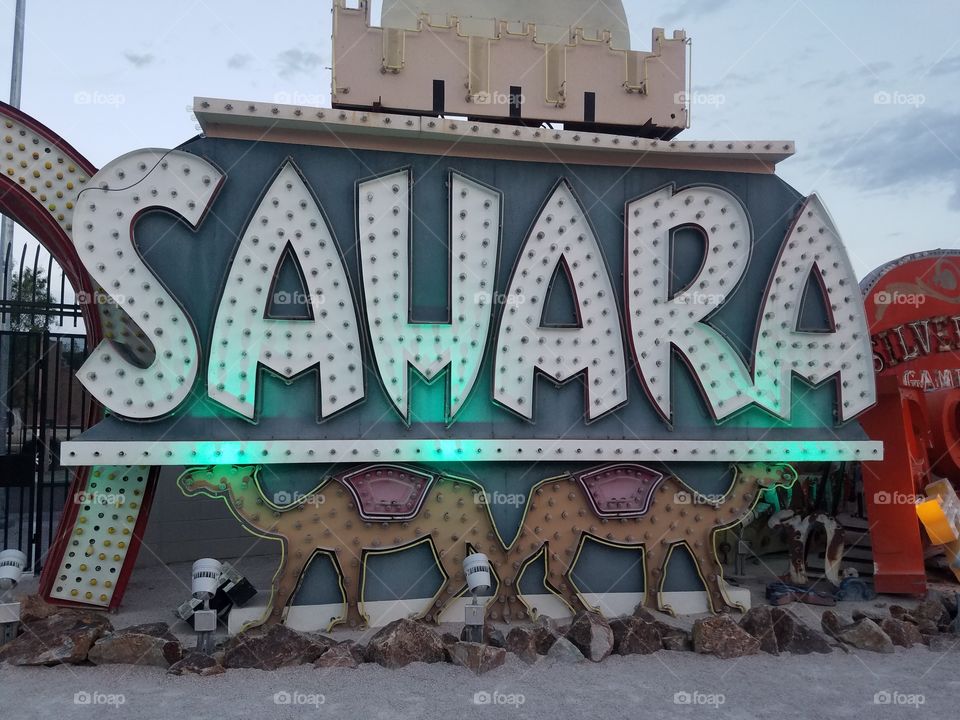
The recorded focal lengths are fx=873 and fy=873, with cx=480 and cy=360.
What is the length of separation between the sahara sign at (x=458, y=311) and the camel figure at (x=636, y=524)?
30 cm

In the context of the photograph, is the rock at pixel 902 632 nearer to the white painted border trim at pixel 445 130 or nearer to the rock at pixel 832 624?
the rock at pixel 832 624

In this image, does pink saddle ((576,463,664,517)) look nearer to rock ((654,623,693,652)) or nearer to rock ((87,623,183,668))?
rock ((654,623,693,652))

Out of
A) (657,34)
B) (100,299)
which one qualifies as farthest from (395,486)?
(657,34)

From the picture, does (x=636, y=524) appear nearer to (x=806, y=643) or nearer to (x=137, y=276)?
(x=806, y=643)

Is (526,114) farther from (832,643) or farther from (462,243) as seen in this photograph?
(832,643)

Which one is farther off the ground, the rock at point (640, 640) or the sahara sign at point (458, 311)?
the sahara sign at point (458, 311)

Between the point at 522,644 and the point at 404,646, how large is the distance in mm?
923

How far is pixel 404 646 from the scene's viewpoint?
6.59 metres

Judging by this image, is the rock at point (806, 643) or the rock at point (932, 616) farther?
the rock at point (932, 616)

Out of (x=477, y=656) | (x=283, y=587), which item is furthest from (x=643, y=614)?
(x=283, y=587)

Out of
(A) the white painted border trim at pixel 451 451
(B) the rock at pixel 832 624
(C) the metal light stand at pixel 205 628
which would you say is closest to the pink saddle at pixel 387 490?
(A) the white painted border trim at pixel 451 451

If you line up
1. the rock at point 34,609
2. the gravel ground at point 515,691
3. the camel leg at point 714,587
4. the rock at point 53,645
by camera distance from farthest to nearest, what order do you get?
the camel leg at point 714,587, the rock at point 34,609, the rock at point 53,645, the gravel ground at point 515,691

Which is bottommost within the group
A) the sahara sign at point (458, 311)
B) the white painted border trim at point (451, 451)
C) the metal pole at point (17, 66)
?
the white painted border trim at point (451, 451)

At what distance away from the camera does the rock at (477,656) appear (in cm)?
645
